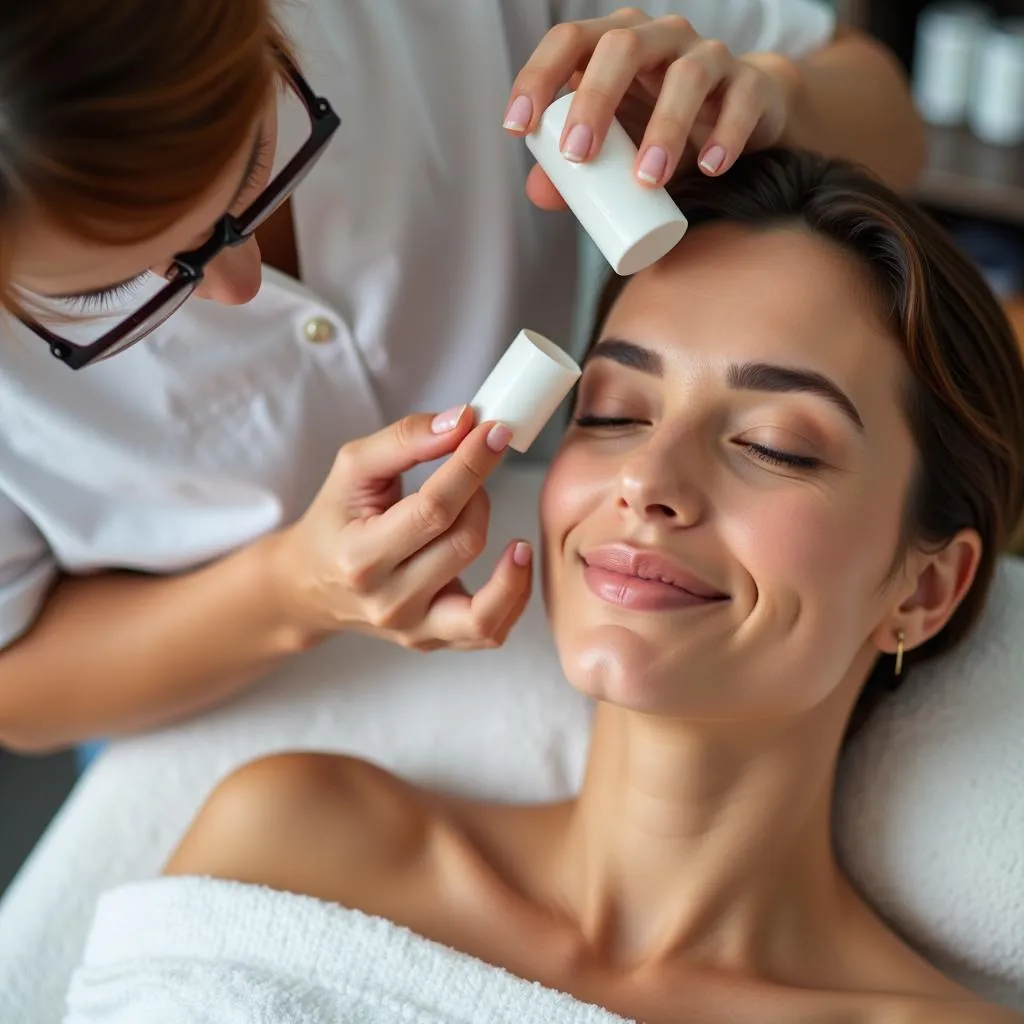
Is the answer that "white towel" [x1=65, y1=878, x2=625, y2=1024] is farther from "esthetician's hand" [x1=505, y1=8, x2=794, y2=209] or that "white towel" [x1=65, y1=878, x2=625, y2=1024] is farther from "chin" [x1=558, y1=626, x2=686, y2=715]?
"esthetician's hand" [x1=505, y1=8, x2=794, y2=209]

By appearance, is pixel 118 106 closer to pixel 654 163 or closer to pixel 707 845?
pixel 654 163

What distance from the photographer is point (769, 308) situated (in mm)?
1077

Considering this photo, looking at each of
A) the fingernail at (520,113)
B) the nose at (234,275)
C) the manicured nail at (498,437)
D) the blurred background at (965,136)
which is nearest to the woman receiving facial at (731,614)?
the manicured nail at (498,437)

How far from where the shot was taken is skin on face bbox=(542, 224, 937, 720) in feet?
3.38

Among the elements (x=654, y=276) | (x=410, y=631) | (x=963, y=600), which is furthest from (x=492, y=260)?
(x=963, y=600)

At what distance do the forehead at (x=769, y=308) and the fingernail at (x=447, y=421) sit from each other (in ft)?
0.64

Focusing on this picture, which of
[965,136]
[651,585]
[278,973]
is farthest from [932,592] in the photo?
Answer: [965,136]

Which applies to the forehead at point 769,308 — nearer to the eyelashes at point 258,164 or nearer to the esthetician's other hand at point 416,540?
the esthetician's other hand at point 416,540

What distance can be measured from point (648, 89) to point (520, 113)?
18 cm

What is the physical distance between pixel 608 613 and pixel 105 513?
0.56m

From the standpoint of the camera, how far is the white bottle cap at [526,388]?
102 centimetres

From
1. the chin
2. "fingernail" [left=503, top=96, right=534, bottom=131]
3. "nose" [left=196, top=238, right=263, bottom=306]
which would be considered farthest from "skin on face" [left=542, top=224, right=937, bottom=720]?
"nose" [left=196, top=238, right=263, bottom=306]

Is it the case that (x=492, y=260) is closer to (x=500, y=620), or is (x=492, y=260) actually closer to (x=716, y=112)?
(x=716, y=112)

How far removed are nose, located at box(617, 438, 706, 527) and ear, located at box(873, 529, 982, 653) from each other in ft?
0.91
